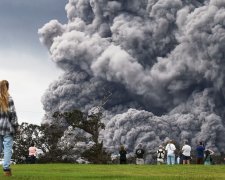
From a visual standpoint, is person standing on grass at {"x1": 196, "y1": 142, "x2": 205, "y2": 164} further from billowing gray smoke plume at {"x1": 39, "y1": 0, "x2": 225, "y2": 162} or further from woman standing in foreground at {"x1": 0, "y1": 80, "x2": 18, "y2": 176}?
billowing gray smoke plume at {"x1": 39, "y1": 0, "x2": 225, "y2": 162}

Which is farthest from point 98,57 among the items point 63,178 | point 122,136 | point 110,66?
point 63,178

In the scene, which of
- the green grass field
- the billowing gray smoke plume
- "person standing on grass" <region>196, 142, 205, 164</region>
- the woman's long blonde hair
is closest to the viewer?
the woman's long blonde hair

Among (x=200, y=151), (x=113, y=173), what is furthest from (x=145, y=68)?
(x=113, y=173)

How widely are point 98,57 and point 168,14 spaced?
18.1 meters

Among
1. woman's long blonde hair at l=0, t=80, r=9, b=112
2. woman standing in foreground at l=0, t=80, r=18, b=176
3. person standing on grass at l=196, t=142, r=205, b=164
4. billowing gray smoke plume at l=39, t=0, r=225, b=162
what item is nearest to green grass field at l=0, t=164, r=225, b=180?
woman standing in foreground at l=0, t=80, r=18, b=176

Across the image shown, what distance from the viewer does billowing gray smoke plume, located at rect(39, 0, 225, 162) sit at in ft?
358

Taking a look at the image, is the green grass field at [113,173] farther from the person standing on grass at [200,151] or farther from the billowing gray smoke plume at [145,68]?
the billowing gray smoke plume at [145,68]

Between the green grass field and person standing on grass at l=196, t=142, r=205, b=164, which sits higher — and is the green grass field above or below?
below

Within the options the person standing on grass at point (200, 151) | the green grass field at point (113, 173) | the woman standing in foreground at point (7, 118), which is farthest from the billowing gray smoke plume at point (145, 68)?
the woman standing in foreground at point (7, 118)

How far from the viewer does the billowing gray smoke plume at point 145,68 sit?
358 feet

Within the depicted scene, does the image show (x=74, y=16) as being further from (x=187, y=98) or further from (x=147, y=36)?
(x=187, y=98)

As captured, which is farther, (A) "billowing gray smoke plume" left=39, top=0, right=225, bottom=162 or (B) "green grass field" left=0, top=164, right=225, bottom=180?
(A) "billowing gray smoke plume" left=39, top=0, right=225, bottom=162

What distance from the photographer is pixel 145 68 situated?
124250 mm

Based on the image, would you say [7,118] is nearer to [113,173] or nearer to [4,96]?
[4,96]
